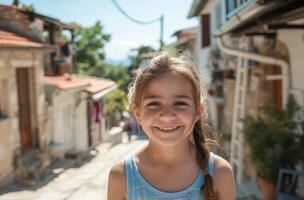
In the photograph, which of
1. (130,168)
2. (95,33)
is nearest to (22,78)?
(130,168)

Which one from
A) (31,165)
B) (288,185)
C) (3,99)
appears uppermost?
(3,99)

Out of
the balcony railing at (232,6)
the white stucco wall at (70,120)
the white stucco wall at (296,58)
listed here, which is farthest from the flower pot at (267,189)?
the white stucco wall at (70,120)

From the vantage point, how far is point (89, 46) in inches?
1265

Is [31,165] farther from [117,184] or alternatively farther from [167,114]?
[167,114]

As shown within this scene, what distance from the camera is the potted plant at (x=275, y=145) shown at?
4.82 m

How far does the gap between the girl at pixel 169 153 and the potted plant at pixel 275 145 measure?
330 centimetres

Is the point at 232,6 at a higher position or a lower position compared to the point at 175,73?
higher

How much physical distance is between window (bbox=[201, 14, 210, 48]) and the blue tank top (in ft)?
37.6

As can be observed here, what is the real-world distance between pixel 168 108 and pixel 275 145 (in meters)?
3.60

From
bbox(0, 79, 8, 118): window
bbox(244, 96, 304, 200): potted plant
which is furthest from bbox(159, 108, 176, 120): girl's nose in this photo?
bbox(0, 79, 8, 118): window

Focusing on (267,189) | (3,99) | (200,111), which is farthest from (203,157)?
(3,99)

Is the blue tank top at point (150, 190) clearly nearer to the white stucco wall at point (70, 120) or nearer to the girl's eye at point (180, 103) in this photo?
the girl's eye at point (180, 103)

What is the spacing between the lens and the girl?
165 cm

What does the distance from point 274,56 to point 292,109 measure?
1350 mm
